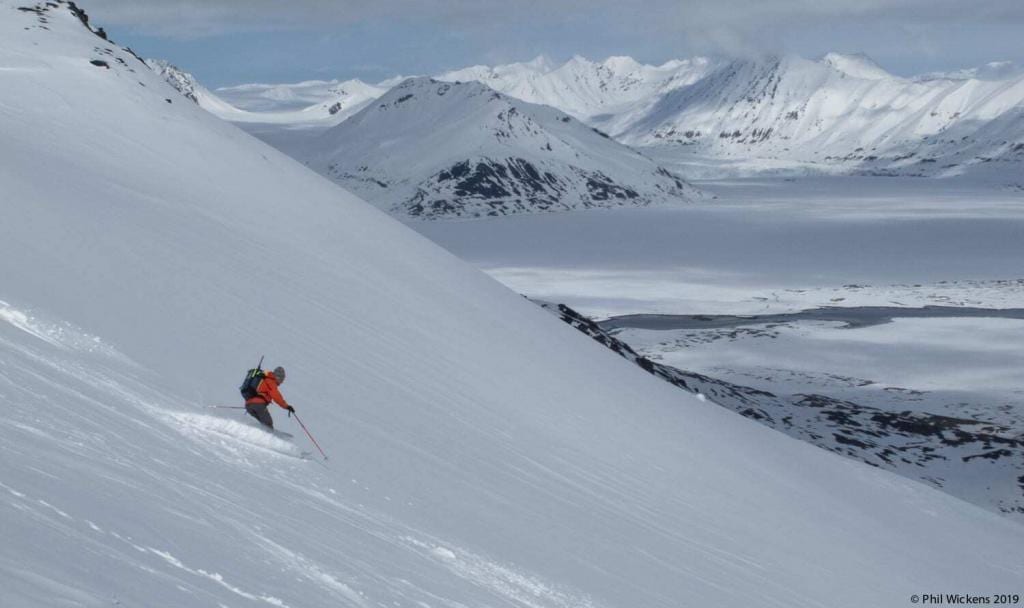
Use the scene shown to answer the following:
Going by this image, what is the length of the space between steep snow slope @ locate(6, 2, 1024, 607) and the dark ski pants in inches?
6.2

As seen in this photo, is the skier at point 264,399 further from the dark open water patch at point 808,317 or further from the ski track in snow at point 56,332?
the dark open water patch at point 808,317

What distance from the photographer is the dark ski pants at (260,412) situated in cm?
1016

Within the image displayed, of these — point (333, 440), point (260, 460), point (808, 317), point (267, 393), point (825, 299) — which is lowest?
point (260, 460)

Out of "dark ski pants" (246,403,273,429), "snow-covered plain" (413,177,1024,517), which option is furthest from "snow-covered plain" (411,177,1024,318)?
"dark ski pants" (246,403,273,429)

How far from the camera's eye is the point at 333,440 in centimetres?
1153

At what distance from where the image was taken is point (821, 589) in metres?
15.5

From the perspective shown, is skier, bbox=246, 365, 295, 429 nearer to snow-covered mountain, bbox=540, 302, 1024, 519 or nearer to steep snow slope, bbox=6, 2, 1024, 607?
steep snow slope, bbox=6, 2, 1024, 607

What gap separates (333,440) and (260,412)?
1.50 metres

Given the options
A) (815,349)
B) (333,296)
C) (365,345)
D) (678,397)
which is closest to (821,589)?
(365,345)

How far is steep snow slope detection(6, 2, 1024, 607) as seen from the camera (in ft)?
23.7

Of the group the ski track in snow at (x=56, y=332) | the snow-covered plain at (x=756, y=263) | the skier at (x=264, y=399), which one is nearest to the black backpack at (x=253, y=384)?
the skier at (x=264, y=399)

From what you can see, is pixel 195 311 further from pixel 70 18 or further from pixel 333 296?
pixel 70 18

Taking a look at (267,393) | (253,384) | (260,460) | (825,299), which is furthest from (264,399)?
(825,299)

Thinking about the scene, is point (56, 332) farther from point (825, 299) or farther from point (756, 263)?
point (756, 263)
